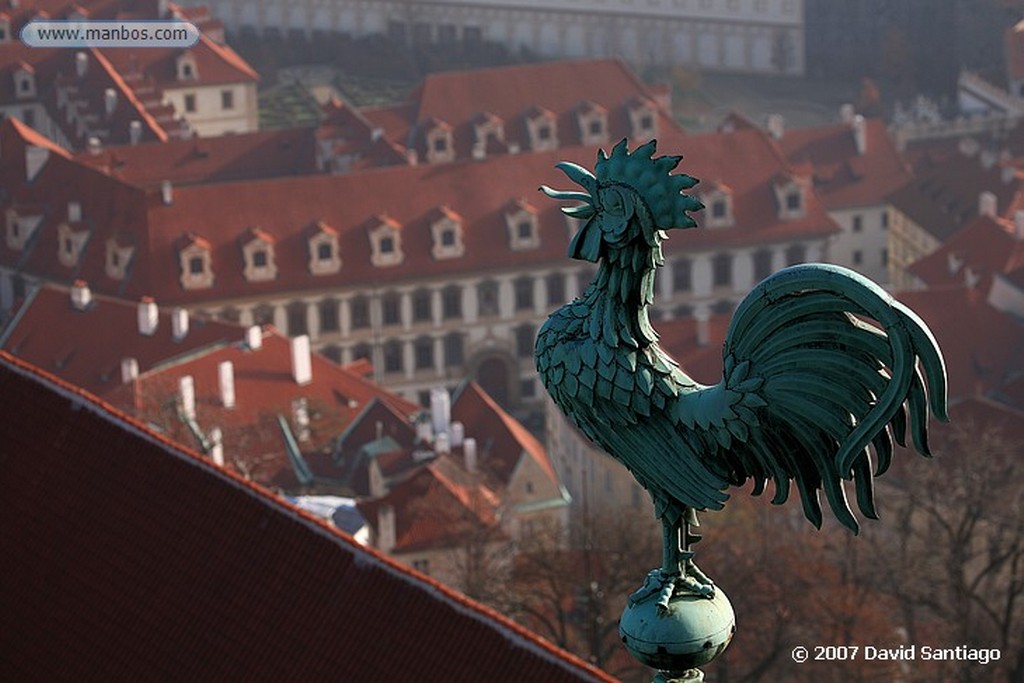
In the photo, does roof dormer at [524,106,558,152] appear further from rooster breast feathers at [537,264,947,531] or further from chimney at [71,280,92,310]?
rooster breast feathers at [537,264,947,531]

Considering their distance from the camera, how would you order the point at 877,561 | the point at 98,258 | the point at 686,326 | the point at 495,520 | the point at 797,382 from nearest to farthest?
1. the point at 797,382
2. the point at 877,561
3. the point at 495,520
4. the point at 686,326
5. the point at 98,258

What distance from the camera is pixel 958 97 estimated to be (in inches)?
5108

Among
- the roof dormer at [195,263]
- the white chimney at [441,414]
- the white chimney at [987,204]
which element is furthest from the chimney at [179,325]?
the white chimney at [987,204]

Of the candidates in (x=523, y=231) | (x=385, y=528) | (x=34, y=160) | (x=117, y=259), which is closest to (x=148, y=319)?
(x=117, y=259)

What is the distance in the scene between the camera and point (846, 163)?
96.5 meters

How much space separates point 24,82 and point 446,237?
2797cm

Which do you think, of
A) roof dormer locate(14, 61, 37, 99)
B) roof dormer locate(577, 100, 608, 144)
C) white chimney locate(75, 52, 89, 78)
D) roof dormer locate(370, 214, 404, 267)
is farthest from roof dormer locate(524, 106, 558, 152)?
roof dormer locate(14, 61, 37, 99)

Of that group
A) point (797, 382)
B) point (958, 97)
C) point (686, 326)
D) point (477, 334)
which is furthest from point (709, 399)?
point (958, 97)

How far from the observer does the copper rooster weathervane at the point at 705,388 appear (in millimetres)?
8234

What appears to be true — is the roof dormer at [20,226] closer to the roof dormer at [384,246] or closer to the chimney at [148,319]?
the roof dormer at [384,246]

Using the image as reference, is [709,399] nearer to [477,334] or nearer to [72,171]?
[477,334]

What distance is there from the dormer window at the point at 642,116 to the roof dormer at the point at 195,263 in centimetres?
2298

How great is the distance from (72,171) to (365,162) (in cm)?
1142
